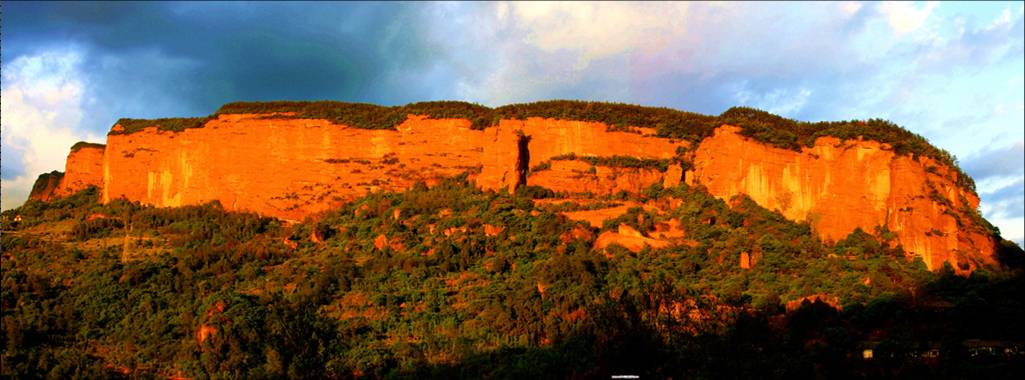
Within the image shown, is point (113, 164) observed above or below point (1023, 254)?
above

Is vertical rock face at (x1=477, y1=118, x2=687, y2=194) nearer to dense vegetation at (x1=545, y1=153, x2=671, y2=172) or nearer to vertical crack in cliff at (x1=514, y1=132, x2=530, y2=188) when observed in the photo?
vertical crack in cliff at (x1=514, y1=132, x2=530, y2=188)

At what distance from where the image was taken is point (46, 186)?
55594 mm

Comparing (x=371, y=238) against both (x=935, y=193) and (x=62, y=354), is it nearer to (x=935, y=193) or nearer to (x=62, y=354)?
(x=62, y=354)

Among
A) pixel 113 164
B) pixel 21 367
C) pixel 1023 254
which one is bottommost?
pixel 21 367

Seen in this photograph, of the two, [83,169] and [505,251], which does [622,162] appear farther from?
[83,169]

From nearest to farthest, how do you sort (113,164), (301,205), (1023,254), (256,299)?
(256,299), (1023,254), (301,205), (113,164)

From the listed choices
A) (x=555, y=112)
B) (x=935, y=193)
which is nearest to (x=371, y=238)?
(x=555, y=112)

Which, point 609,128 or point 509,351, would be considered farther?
point 609,128

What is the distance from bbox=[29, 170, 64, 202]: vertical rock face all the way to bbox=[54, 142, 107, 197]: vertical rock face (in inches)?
19.8

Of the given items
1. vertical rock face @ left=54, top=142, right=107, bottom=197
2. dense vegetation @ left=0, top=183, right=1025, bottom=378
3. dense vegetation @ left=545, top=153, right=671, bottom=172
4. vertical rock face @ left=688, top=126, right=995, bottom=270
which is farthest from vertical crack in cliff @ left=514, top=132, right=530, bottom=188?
vertical rock face @ left=54, top=142, right=107, bottom=197

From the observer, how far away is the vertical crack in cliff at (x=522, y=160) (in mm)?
48500

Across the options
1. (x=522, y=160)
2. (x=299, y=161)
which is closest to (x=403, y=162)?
(x=299, y=161)

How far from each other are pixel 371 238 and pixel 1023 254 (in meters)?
26.4

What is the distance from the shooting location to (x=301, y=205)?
4875 cm
